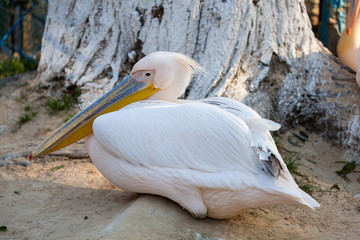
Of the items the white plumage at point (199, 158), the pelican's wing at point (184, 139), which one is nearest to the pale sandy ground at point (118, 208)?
the white plumage at point (199, 158)

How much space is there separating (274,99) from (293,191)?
186 cm

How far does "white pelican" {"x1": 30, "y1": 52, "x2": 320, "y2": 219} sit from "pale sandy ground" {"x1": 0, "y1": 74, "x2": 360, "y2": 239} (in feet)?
0.48

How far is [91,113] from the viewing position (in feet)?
9.37

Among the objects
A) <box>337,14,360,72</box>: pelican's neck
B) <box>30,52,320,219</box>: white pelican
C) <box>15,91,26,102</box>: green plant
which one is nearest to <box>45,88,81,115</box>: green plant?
<box>15,91,26,102</box>: green plant

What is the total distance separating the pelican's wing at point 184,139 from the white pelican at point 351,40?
9.06ft

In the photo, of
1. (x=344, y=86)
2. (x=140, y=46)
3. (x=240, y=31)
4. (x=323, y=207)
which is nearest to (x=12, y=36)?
(x=140, y=46)

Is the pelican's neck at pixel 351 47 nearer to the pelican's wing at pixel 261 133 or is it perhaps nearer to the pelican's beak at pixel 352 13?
the pelican's beak at pixel 352 13

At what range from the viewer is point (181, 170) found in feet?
7.79

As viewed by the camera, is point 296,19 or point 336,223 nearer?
point 336,223

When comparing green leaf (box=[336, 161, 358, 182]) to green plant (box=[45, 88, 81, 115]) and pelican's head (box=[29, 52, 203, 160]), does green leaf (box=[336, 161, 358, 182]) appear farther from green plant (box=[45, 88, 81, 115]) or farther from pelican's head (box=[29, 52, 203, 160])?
green plant (box=[45, 88, 81, 115])

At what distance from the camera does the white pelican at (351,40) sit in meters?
4.66

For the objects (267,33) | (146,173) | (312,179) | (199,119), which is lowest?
(312,179)

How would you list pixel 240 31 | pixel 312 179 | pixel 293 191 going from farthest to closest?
1. pixel 240 31
2. pixel 312 179
3. pixel 293 191

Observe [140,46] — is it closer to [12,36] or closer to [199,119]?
[199,119]
